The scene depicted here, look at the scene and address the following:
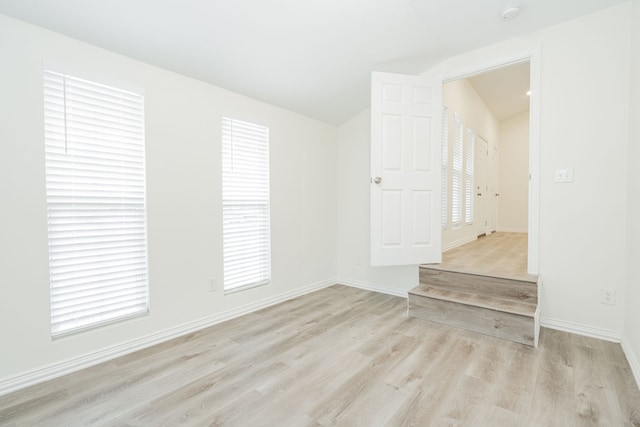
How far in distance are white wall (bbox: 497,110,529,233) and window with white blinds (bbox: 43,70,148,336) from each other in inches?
297

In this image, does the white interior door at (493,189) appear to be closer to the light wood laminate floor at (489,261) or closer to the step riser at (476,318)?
the light wood laminate floor at (489,261)

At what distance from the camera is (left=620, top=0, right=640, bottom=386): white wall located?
201 centimetres

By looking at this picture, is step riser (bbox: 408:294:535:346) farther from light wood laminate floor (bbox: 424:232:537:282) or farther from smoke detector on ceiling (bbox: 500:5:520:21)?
smoke detector on ceiling (bbox: 500:5:520:21)

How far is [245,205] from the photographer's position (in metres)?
3.17

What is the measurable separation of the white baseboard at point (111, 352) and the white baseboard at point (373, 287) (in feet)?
4.10

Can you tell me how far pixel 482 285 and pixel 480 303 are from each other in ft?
0.86

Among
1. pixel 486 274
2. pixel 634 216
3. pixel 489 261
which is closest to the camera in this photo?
pixel 634 216

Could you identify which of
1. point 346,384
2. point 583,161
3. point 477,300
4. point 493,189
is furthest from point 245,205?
point 493,189

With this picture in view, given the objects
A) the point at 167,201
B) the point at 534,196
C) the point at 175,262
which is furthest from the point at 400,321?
the point at 167,201

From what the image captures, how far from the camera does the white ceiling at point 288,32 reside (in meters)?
1.93

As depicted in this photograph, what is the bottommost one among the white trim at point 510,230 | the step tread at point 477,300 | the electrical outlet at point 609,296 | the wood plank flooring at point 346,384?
the wood plank flooring at point 346,384

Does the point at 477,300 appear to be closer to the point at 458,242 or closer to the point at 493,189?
the point at 458,242

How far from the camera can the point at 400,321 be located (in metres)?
2.87

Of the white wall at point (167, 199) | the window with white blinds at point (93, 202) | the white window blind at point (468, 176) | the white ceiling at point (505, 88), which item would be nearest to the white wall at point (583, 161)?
the white ceiling at point (505, 88)
